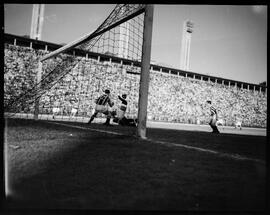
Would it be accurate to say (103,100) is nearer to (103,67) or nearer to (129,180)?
(129,180)

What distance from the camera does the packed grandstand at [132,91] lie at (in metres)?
20.2

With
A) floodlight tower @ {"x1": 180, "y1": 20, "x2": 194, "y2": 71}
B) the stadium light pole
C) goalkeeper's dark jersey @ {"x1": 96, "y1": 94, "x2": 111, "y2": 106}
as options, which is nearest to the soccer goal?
the stadium light pole

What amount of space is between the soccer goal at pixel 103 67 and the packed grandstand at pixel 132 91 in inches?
4.6

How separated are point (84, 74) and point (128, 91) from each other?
18.4ft

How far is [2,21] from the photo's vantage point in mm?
3145

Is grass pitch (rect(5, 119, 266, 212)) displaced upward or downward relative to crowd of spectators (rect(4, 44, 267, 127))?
downward

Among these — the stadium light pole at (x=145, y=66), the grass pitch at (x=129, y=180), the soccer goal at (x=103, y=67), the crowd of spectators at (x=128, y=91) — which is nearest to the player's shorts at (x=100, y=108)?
the soccer goal at (x=103, y=67)

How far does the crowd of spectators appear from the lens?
65.4 ft

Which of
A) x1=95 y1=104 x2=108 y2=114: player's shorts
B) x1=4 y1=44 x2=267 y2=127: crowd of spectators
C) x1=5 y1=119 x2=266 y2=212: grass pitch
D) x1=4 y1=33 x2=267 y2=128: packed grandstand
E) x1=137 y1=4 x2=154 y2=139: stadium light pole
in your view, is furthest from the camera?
x1=4 y1=33 x2=267 y2=128: packed grandstand

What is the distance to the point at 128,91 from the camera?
2777 cm

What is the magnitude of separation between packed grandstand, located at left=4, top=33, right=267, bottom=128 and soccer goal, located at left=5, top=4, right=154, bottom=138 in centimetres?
12

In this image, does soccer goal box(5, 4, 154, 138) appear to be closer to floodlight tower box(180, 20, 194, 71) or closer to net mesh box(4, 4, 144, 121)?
net mesh box(4, 4, 144, 121)

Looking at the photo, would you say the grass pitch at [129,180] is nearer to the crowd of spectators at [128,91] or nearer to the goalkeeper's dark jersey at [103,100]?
the goalkeeper's dark jersey at [103,100]

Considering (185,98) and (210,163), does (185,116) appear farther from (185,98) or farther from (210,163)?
(210,163)
